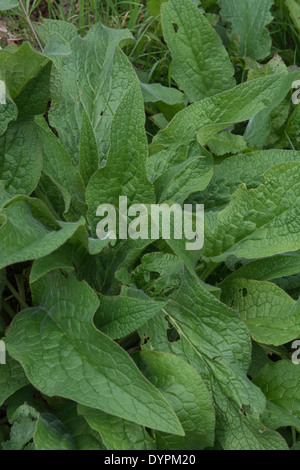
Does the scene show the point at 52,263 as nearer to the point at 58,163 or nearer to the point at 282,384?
the point at 58,163

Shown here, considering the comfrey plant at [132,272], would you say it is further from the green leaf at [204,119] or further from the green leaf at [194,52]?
the green leaf at [194,52]

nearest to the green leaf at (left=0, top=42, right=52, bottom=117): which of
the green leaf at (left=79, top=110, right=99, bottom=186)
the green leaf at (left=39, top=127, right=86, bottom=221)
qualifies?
the green leaf at (left=39, top=127, right=86, bottom=221)

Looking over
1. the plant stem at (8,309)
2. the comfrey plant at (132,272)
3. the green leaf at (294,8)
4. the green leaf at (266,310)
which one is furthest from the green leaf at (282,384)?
the green leaf at (294,8)

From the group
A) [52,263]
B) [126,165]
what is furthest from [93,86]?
[52,263]

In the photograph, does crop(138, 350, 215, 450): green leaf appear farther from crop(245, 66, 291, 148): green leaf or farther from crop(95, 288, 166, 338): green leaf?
crop(245, 66, 291, 148): green leaf

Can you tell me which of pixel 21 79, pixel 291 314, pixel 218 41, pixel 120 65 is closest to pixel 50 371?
pixel 291 314

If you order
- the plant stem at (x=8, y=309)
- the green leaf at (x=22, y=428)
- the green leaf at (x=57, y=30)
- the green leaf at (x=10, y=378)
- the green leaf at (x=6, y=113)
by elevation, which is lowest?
the green leaf at (x=22, y=428)
